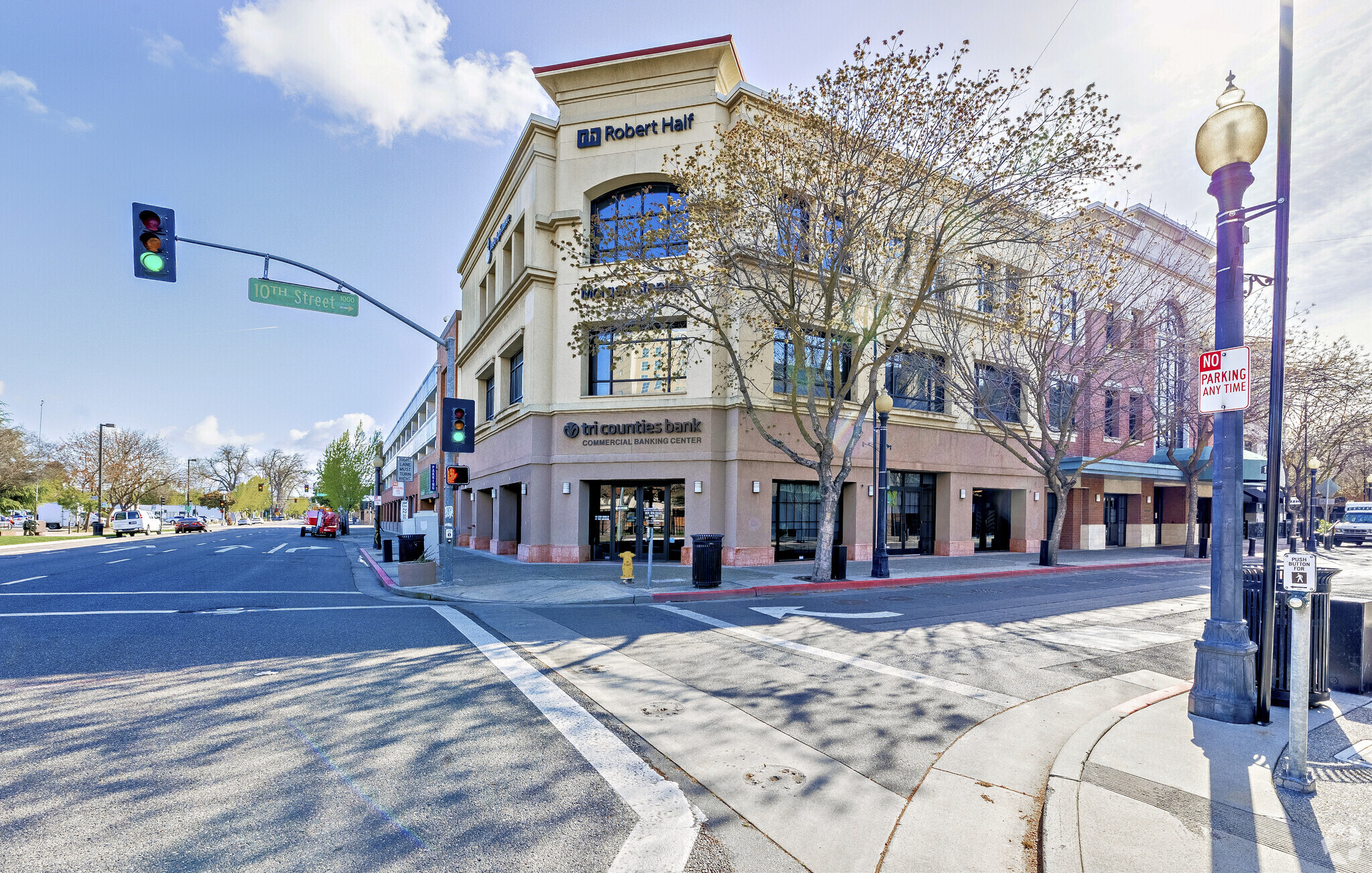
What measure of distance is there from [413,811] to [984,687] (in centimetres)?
544

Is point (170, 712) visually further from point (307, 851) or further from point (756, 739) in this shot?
point (756, 739)

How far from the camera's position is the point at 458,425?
15070mm

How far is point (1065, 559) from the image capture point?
23531 mm

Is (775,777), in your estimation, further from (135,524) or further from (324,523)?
(135,524)

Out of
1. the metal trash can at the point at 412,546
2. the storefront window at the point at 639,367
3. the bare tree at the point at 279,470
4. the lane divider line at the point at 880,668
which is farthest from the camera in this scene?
the bare tree at the point at 279,470

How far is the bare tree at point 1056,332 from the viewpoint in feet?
58.1

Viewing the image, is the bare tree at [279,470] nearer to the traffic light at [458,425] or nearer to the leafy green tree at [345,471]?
the leafy green tree at [345,471]

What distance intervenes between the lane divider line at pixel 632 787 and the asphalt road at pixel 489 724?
0.9 inches

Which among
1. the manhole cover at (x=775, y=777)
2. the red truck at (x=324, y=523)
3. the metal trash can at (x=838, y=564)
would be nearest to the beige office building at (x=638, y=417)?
the metal trash can at (x=838, y=564)

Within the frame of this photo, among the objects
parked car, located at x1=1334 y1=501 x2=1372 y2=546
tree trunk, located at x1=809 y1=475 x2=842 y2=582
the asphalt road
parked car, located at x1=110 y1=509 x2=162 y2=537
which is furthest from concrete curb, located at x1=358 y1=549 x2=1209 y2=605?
parked car, located at x1=110 y1=509 x2=162 y2=537

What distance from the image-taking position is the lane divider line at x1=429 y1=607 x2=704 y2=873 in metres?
3.40

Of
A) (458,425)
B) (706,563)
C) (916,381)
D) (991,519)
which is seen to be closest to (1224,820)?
(706,563)

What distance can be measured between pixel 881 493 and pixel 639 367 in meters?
8.26

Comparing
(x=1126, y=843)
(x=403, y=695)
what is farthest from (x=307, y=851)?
(x=1126, y=843)
